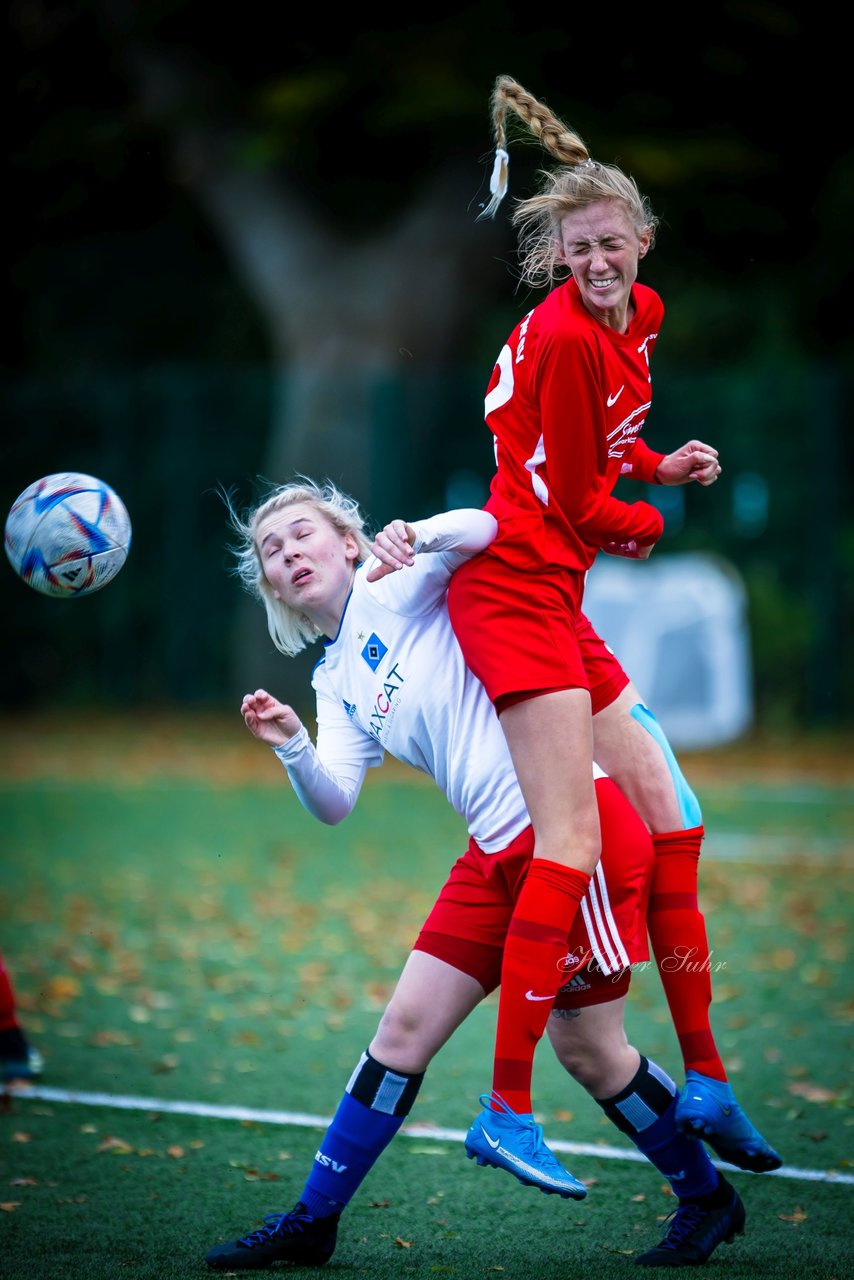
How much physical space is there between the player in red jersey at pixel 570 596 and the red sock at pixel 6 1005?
2130mm

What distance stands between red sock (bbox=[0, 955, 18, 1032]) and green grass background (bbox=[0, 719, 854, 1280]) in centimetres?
24

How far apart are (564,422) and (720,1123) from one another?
1555mm

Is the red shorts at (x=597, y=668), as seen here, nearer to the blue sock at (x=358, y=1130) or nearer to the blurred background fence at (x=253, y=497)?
the blue sock at (x=358, y=1130)

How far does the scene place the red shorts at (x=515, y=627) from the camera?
3471 mm

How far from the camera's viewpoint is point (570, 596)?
365cm

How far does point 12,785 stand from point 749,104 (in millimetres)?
7924

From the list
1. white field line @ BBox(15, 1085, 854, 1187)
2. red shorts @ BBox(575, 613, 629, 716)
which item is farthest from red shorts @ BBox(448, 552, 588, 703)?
white field line @ BBox(15, 1085, 854, 1187)

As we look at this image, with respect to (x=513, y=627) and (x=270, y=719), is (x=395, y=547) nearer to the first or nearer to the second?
(x=513, y=627)

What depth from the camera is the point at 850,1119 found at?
15.6 ft

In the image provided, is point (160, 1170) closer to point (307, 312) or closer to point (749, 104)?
point (749, 104)

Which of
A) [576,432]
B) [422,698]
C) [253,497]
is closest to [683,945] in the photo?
[422,698]

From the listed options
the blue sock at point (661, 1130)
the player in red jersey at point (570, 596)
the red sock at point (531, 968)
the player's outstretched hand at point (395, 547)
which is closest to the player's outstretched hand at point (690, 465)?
the player in red jersey at point (570, 596)

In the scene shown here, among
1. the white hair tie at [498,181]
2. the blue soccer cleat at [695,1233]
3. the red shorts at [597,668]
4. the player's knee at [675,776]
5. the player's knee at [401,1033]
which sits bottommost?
the blue soccer cleat at [695,1233]

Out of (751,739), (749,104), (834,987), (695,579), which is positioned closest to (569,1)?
(749,104)
